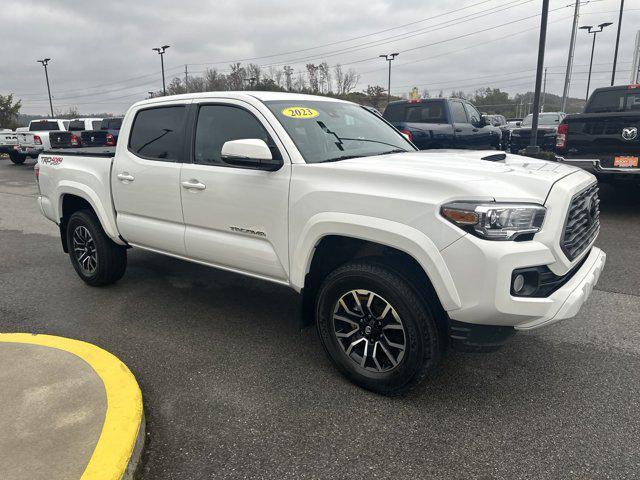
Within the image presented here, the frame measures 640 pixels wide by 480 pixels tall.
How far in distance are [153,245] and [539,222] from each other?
10.5ft

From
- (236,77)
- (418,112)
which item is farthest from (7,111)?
(418,112)

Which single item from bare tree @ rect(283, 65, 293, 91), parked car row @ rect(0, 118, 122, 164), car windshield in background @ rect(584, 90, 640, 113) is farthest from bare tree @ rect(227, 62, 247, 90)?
car windshield in background @ rect(584, 90, 640, 113)

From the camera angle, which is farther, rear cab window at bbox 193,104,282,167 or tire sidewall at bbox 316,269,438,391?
rear cab window at bbox 193,104,282,167

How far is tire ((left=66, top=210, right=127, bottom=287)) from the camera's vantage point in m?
4.89

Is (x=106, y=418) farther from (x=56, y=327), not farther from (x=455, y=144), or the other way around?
(x=455, y=144)

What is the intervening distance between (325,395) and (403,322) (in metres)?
0.73

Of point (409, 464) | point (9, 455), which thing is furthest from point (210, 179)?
point (409, 464)

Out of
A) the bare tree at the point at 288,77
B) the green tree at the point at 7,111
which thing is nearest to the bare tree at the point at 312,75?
the bare tree at the point at 288,77

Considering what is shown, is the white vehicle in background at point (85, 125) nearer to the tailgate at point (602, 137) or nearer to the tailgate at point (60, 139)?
the tailgate at point (60, 139)

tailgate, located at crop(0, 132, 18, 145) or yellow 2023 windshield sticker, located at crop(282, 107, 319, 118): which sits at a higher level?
yellow 2023 windshield sticker, located at crop(282, 107, 319, 118)

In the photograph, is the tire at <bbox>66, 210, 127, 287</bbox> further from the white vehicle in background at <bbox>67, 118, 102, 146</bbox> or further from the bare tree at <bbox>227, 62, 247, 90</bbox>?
the bare tree at <bbox>227, 62, 247, 90</bbox>

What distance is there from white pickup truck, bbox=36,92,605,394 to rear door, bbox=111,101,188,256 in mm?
14

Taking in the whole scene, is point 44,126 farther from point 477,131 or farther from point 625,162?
point 625,162

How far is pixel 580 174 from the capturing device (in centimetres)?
327
